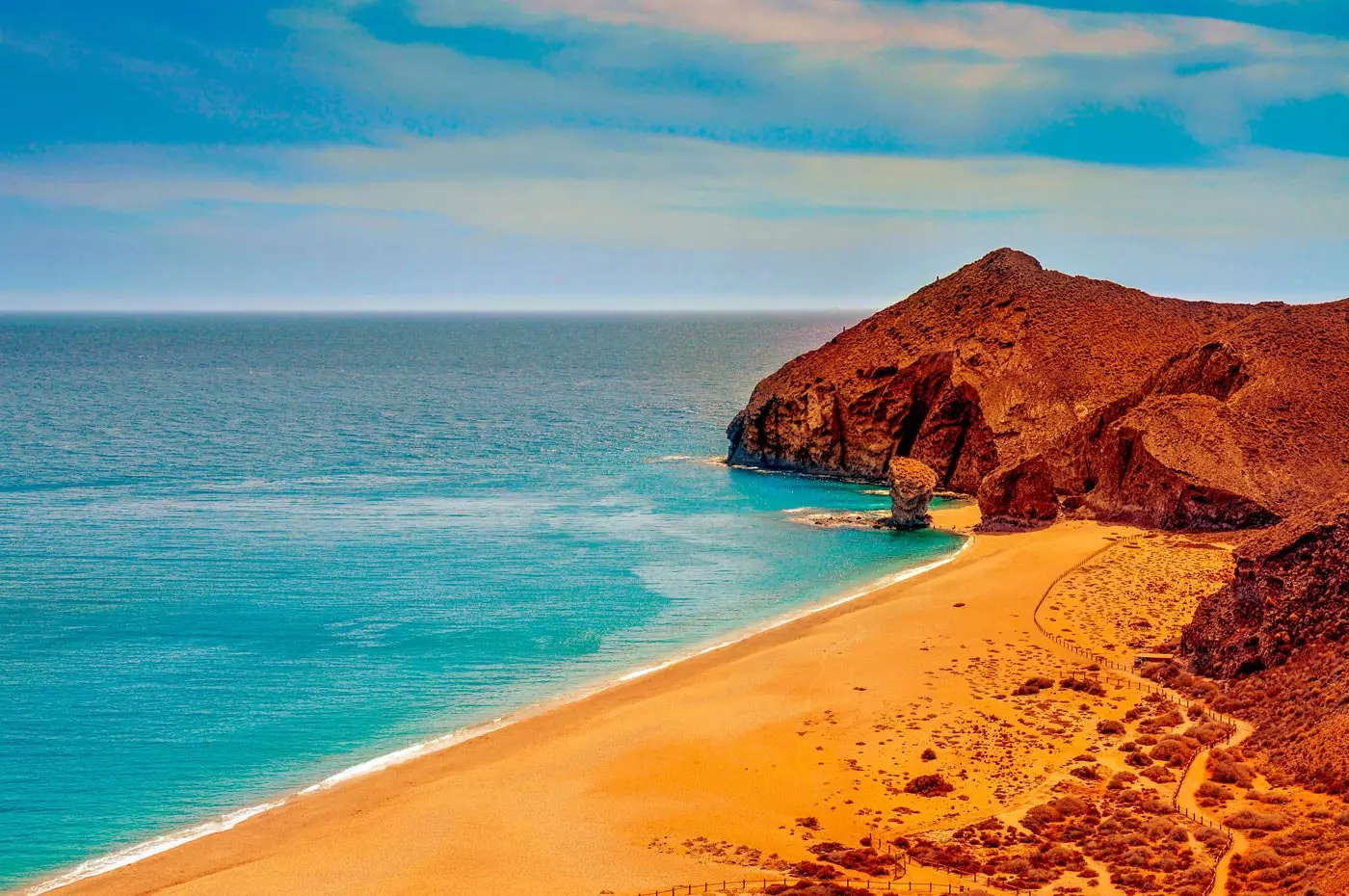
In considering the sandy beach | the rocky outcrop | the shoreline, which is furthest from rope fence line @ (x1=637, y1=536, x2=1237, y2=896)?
the shoreline

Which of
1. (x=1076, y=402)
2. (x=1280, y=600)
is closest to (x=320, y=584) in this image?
(x=1280, y=600)

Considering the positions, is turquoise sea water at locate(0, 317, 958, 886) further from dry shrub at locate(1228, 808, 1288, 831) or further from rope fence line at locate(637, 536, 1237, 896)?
dry shrub at locate(1228, 808, 1288, 831)

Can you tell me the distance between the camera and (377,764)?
31016 mm

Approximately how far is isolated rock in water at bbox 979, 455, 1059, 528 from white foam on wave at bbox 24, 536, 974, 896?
55.4ft

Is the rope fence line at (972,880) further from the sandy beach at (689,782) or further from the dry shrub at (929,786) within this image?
the dry shrub at (929,786)

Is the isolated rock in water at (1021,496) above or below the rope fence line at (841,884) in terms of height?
above

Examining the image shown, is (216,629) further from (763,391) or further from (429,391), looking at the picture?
(429,391)

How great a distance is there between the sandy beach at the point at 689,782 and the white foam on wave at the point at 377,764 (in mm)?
454

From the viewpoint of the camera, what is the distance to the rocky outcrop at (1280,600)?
31.9 metres

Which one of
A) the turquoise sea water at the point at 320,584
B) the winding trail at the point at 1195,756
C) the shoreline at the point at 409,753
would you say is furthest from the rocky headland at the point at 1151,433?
the shoreline at the point at 409,753

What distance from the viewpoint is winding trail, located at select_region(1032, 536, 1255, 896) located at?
75.0ft

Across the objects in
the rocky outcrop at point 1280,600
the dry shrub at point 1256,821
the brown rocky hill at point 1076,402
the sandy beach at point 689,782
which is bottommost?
the sandy beach at point 689,782

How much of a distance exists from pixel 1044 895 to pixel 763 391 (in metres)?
65.6

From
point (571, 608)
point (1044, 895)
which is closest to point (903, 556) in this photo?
point (571, 608)
